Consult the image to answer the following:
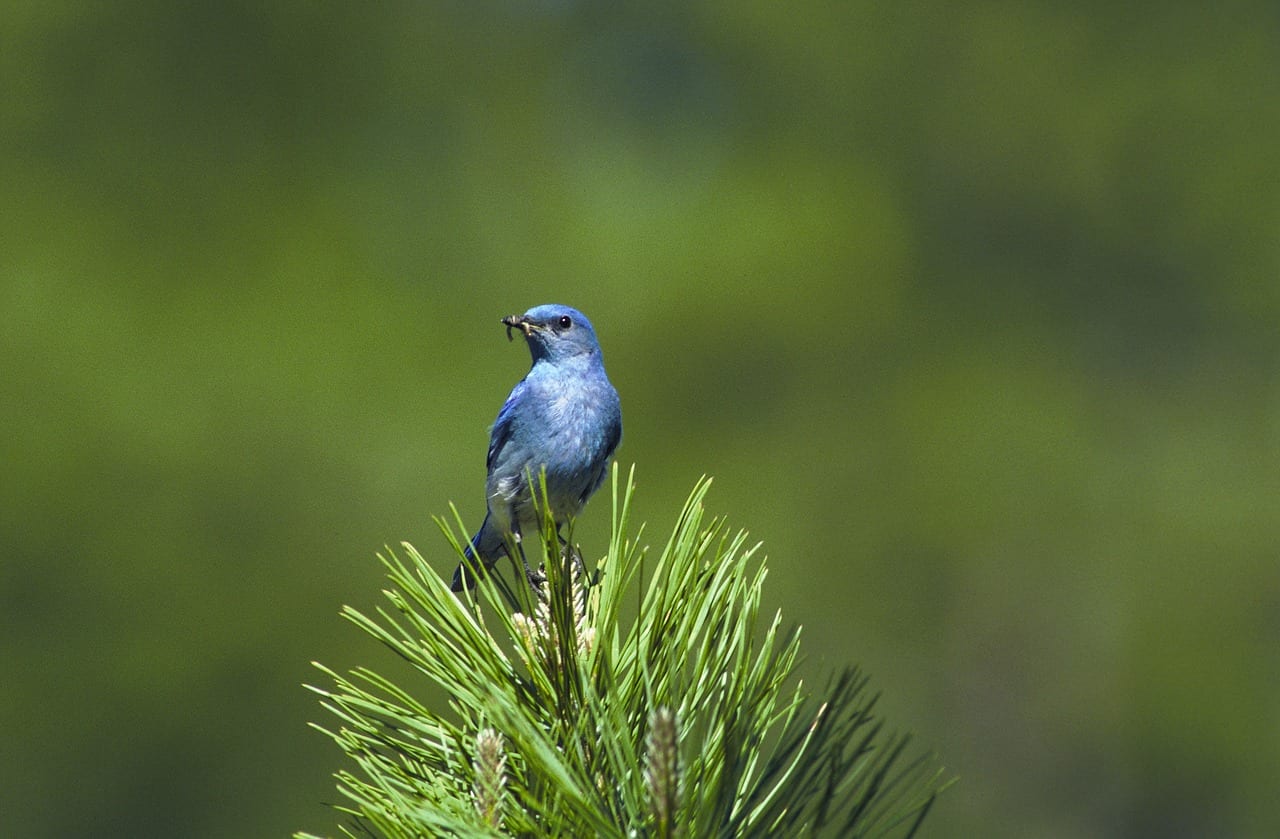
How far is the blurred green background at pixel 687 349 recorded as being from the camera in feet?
29.5

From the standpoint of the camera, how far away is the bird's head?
12.6 ft

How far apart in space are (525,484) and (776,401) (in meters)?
7.43

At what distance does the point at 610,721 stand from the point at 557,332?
2.43m

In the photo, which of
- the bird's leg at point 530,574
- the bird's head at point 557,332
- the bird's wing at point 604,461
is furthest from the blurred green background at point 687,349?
the bird's leg at point 530,574

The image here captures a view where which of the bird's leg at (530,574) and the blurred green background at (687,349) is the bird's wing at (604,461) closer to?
the bird's leg at (530,574)

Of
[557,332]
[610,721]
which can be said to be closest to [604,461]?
[557,332]

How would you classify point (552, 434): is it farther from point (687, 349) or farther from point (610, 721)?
point (687, 349)

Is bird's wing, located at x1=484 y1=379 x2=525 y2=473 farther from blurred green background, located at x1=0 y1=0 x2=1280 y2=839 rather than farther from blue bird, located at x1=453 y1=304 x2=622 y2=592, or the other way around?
blurred green background, located at x1=0 y1=0 x2=1280 y2=839

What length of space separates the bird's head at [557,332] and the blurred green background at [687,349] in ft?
10.9

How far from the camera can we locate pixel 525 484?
11.4 feet

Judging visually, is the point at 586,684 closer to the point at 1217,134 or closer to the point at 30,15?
the point at 30,15

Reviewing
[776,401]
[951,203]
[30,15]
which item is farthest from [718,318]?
[30,15]

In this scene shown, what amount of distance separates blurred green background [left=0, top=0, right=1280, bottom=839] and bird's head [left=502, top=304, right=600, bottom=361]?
3315 mm

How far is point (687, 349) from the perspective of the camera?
9.89 m
